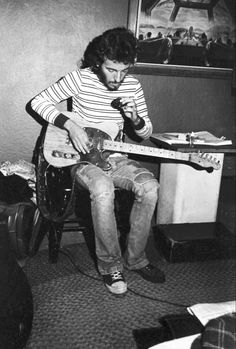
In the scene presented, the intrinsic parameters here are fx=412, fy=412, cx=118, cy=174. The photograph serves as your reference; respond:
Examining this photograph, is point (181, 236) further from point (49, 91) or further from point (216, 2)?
point (216, 2)

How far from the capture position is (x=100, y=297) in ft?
7.69

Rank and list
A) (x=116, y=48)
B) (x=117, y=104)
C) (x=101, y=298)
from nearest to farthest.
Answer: (x=101, y=298) < (x=116, y=48) < (x=117, y=104)

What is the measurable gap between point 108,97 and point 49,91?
38 centimetres

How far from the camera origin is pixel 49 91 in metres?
2.63

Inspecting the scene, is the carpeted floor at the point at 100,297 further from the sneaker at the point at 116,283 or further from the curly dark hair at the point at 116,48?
the curly dark hair at the point at 116,48

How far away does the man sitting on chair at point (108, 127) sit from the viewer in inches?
93.7

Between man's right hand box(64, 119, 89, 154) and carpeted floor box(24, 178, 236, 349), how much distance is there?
0.79 meters

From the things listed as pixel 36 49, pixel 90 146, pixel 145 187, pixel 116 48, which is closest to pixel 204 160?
pixel 145 187

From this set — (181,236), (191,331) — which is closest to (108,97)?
(181,236)

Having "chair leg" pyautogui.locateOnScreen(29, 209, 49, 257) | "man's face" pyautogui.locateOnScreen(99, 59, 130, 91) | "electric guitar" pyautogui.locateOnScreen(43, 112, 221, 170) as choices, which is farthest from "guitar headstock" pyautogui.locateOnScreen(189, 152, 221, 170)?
"chair leg" pyautogui.locateOnScreen(29, 209, 49, 257)

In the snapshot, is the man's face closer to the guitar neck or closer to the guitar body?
the guitar body

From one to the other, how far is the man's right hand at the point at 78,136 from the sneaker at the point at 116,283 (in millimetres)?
745

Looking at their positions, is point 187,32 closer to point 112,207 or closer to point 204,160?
point 204,160

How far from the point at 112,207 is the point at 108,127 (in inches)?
20.2
